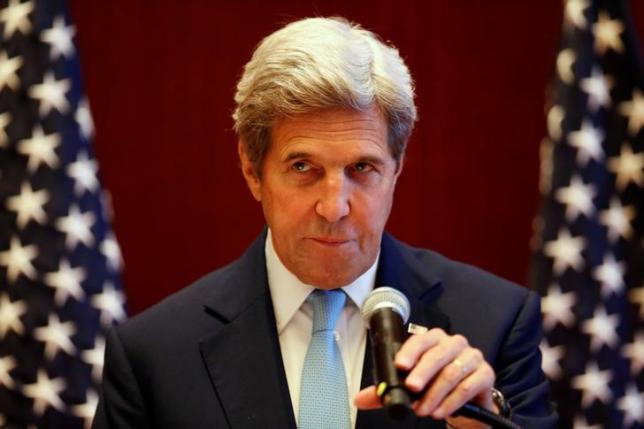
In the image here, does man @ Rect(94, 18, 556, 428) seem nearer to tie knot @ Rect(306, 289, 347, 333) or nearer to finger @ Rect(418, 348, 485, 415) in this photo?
tie knot @ Rect(306, 289, 347, 333)

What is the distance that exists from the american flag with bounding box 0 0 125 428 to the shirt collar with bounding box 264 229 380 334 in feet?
3.25

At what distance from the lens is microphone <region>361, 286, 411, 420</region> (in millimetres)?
1307

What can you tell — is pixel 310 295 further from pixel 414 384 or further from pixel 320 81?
pixel 414 384

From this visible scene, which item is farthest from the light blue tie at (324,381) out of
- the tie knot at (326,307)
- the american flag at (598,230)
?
the american flag at (598,230)

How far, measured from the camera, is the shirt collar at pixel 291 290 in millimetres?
2121

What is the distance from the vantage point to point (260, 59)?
2.06 metres

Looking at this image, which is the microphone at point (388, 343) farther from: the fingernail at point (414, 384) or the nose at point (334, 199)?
the nose at point (334, 199)

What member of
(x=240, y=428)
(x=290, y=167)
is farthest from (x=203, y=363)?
(x=290, y=167)

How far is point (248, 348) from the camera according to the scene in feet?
6.97

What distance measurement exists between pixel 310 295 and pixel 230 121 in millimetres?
1442

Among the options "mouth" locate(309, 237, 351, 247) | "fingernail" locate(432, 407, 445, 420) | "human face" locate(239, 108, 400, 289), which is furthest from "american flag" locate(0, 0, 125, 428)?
"fingernail" locate(432, 407, 445, 420)

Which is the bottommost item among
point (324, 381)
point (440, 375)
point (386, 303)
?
point (324, 381)

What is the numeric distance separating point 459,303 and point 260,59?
0.76 metres

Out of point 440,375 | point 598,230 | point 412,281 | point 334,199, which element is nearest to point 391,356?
point 440,375
